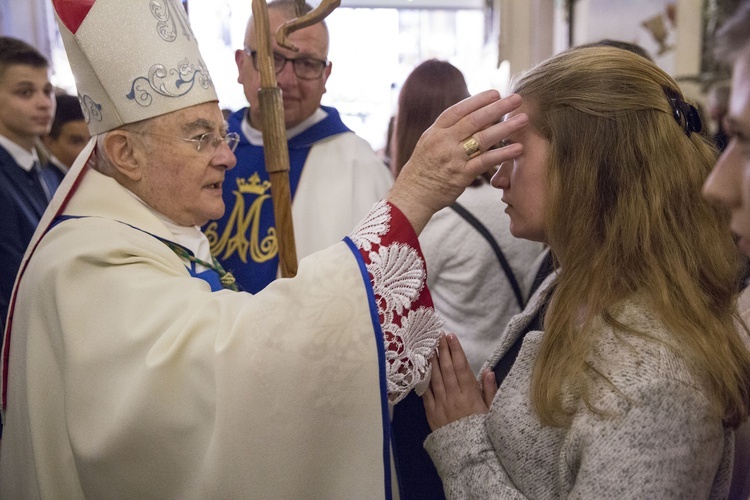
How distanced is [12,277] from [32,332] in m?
2.15

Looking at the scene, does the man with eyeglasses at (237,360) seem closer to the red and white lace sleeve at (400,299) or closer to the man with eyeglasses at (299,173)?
the red and white lace sleeve at (400,299)

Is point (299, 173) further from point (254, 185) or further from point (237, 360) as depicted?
point (237, 360)

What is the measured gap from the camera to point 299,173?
3141 millimetres

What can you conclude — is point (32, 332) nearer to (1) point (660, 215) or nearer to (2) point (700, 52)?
(1) point (660, 215)

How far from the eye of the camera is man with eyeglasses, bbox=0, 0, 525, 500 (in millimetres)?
1548

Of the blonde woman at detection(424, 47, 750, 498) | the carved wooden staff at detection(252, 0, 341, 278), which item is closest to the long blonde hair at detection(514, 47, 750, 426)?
the blonde woman at detection(424, 47, 750, 498)

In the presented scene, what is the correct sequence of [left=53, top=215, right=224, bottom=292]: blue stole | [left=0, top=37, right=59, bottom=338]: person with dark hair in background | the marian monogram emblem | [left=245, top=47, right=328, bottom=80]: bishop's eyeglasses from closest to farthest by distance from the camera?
[left=53, top=215, right=224, bottom=292]: blue stole
the marian monogram emblem
[left=245, top=47, right=328, bottom=80]: bishop's eyeglasses
[left=0, top=37, right=59, bottom=338]: person with dark hair in background

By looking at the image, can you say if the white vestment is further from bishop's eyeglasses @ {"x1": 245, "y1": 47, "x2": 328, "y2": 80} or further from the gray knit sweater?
bishop's eyeglasses @ {"x1": 245, "y1": 47, "x2": 328, "y2": 80}

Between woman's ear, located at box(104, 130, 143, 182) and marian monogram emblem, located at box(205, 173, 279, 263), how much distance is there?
848 mm

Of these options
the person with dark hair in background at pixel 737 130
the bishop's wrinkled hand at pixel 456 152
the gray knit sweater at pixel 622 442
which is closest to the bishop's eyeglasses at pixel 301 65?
the bishop's wrinkled hand at pixel 456 152

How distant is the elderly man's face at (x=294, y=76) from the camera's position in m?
2.97

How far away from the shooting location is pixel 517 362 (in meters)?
1.62

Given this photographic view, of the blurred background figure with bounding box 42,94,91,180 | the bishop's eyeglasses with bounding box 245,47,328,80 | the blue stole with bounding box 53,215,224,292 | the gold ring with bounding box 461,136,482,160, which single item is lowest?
the blurred background figure with bounding box 42,94,91,180

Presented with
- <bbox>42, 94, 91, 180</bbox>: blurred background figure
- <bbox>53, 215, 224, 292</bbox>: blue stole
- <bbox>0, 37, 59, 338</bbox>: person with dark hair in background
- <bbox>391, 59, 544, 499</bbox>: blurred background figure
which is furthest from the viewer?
<bbox>42, 94, 91, 180</bbox>: blurred background figure
